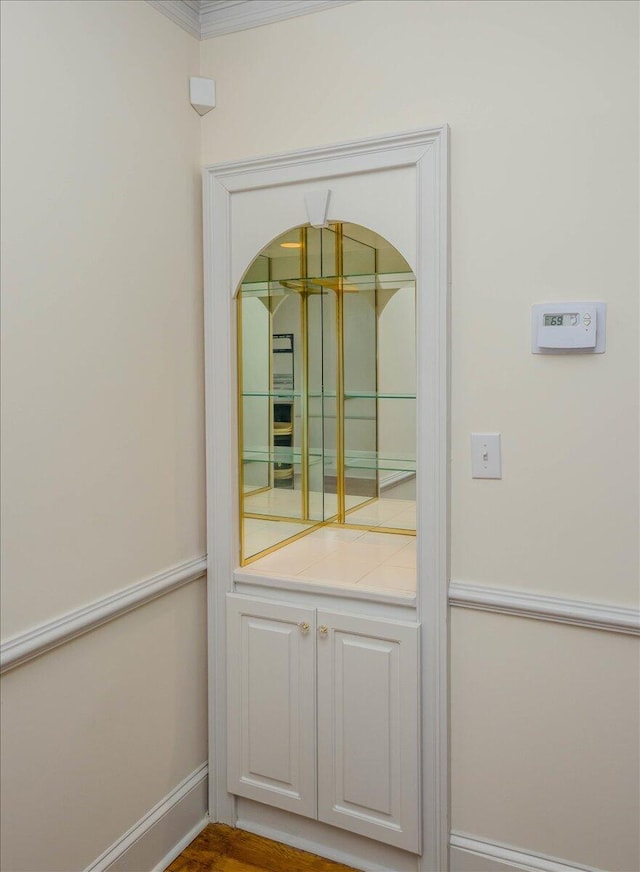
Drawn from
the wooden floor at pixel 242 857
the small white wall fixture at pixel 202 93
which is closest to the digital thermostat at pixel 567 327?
the small white wall fixture at pixel 202 93

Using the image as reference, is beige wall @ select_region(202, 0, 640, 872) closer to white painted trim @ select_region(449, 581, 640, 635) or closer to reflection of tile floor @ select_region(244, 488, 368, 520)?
white painted trim @ select_region(449, 581, 640, 635)

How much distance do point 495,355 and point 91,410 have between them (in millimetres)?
1093

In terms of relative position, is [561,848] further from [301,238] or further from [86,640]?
[301,238]

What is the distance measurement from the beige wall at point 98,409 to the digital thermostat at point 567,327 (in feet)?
3.49

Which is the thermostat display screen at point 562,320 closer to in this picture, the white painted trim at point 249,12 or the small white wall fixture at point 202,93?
the white painted trim at point 249,12

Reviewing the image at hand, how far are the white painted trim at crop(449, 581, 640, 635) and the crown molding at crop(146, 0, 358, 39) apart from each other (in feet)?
5.71

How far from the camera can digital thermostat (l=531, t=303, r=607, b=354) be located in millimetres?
1655

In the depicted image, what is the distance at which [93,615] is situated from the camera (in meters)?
1.72

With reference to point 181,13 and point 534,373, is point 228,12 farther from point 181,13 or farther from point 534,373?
point 534,373

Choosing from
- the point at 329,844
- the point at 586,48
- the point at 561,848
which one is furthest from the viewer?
the point at 329,844

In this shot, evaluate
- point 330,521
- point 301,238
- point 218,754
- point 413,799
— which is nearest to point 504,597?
point 413,799

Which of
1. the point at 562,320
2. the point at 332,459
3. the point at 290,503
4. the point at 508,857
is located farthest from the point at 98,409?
the point at 508,857

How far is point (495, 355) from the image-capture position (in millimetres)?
1790

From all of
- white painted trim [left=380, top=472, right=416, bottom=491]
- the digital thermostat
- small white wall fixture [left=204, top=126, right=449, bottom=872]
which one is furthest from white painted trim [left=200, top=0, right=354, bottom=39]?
white painted trim [left=380, top=472, right=416, bottom=491]
